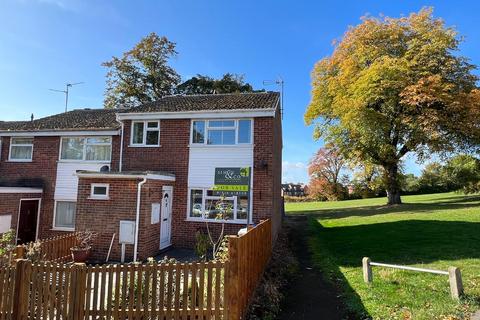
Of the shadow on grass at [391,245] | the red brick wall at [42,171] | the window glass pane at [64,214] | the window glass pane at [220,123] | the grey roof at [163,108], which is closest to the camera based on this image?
the shadow on grass at [391,245]

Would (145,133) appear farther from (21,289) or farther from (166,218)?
(21,289)

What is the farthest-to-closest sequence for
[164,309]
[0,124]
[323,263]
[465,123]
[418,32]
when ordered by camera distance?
[418,32], [465,123], [0,124], [323,263], [164,309]

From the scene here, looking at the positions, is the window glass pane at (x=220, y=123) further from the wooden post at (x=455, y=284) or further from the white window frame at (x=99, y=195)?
the wooden post at (x=455, y=284)

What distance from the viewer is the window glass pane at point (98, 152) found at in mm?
15508

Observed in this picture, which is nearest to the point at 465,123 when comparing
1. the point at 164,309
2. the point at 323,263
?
the point at 323,263

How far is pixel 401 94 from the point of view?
23.5 meters

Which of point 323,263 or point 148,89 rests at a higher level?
point 148,89

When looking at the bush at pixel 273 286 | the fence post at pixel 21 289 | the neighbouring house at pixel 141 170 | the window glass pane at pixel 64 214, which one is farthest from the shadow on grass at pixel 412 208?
the fence post at pixel 21 289

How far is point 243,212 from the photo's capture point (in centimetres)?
1345

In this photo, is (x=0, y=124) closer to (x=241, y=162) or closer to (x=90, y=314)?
(x=241, y=162)

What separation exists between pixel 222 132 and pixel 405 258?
831 centimetres

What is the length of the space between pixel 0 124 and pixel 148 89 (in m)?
17.3

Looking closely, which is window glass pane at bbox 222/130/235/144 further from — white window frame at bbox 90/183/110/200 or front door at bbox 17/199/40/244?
front door at bbox 17/199/40/244

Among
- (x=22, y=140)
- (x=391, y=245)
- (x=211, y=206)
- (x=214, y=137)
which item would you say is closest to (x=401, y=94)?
(x=391, y=245)
